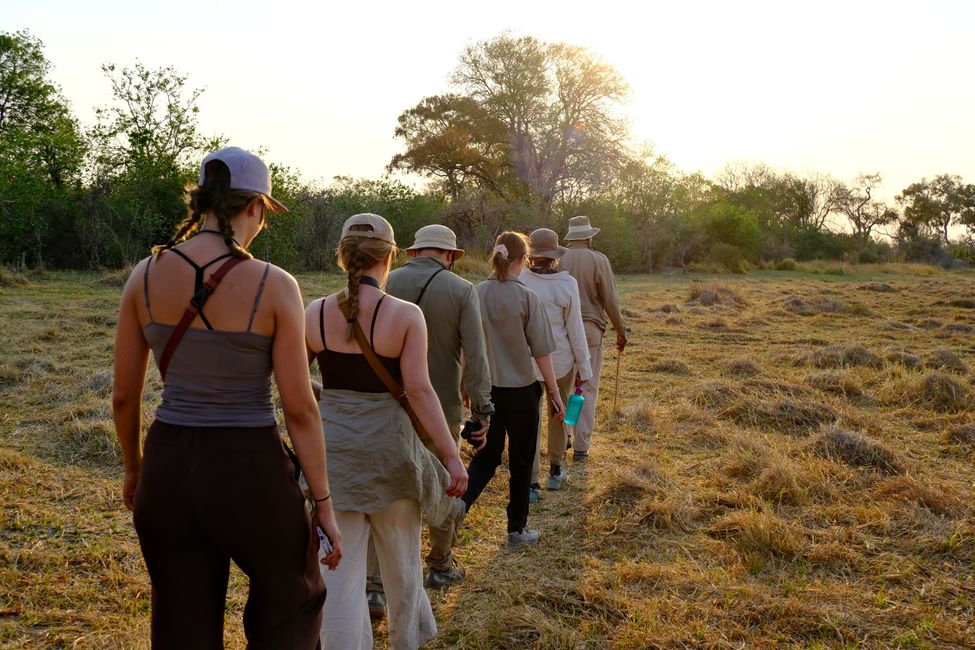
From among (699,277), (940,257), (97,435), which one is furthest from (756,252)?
(97,435)

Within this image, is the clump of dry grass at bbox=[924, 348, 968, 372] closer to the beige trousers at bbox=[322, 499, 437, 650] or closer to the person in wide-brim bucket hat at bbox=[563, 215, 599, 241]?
the person in wide-brim bucket hat at bbox=[563, 215, 599, 241]

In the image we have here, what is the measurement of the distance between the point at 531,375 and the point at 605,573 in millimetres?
1124

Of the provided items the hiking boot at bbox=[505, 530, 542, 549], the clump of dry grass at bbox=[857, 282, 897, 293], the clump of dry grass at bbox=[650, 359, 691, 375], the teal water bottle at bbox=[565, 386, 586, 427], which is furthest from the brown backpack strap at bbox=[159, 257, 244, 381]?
the clump of dry grass at bbox=[857, 282, 897, 293]

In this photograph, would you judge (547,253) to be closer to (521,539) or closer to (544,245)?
(544,245)

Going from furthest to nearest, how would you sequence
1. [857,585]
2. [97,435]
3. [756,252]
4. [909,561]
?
[756,252] < [97,435] < [909,561] < [857,585]

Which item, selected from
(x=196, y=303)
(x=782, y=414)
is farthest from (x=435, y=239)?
(x=782, y=414)

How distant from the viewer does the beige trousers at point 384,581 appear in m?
3.07

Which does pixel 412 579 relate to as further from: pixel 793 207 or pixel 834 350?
pixel 793 207

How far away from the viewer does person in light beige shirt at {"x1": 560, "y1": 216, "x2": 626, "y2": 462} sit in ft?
21.9

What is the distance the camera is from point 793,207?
6188 centimetres

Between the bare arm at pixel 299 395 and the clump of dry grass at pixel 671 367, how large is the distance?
29.8ft

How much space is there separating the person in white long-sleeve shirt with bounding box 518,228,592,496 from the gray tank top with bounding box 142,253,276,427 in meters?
3.60

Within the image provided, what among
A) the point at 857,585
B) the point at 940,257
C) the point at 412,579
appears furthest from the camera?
the point at 940,257

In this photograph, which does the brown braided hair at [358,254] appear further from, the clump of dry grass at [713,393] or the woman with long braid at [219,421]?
the clump of dry grass at [713,393]
